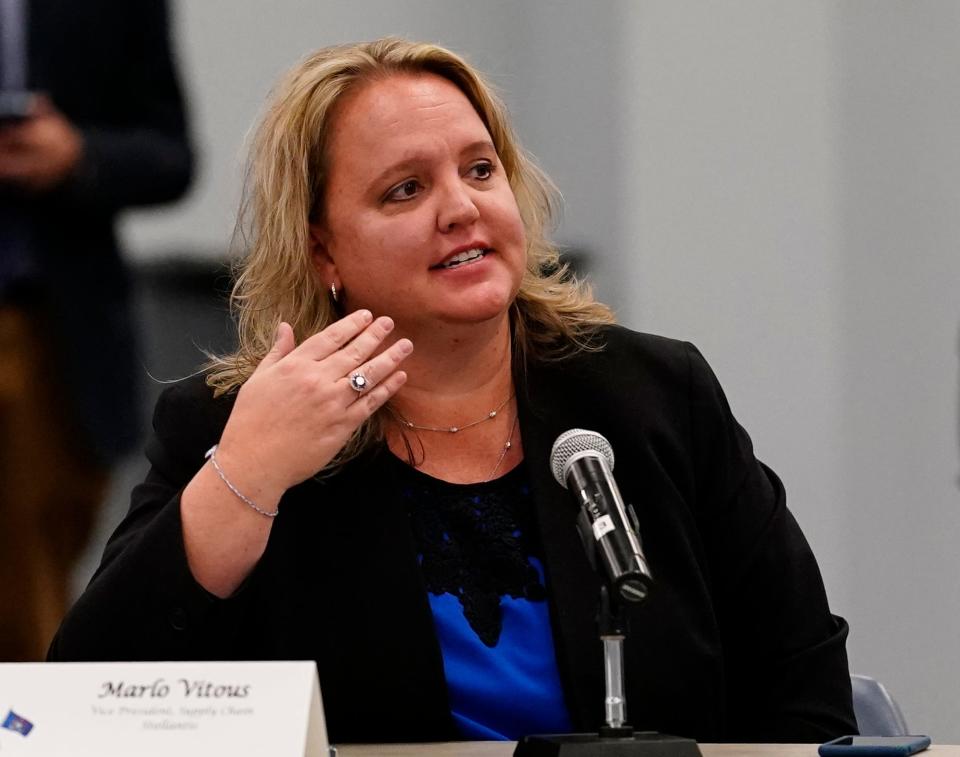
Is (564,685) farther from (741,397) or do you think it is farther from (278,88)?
(741,397)

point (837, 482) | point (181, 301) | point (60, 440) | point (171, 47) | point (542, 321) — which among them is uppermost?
point (171, 47)

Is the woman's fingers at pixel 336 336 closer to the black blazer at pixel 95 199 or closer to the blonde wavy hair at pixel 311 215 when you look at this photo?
the blonde wavy hair at pixel 311 215

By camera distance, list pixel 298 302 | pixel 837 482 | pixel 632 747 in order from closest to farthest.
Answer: pixel 632 747 < pixel 298 302 < pixel 837 482

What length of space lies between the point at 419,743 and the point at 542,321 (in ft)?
2.42

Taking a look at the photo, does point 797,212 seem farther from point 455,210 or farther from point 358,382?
point 358,382

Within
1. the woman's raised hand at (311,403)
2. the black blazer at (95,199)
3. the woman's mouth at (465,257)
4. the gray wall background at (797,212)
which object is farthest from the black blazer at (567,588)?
the gray wall background at (797,212)

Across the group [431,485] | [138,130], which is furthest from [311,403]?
[138,130]

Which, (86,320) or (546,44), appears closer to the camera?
(86,320)

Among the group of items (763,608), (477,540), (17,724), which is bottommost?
(763,608)

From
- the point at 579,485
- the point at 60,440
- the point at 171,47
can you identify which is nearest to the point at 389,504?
the point at 579,485

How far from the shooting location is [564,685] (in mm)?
1956

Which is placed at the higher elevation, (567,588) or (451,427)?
(451,427)

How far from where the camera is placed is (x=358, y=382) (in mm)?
1843

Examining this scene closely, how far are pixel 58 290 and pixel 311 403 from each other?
176cm
